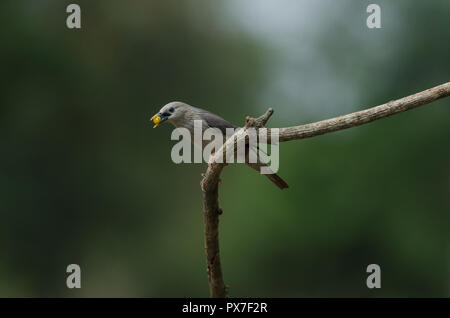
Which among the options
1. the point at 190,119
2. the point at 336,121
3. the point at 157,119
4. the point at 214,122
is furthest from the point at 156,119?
the point at 336,121

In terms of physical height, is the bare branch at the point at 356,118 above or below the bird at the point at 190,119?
below

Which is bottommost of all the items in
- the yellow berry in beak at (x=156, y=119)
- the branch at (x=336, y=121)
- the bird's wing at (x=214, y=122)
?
the branch at (x=336, y=121)

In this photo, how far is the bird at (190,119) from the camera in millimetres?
4355

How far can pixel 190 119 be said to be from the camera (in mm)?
4461

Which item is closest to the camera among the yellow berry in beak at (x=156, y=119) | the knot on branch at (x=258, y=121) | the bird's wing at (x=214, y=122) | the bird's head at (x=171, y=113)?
the knot on branch at (x=258, y=121)

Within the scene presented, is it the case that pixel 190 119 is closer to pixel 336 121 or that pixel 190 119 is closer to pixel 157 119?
pixel 157 119

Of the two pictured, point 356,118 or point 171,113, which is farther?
point 171,113

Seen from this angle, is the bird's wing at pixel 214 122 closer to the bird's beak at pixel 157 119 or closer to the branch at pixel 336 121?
the bird's beak at pixel 157 119

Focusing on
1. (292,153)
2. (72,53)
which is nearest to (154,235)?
(292,153)

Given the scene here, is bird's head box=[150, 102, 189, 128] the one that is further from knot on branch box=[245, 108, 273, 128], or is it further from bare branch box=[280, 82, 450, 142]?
bare branch box=[280, 82, 450, 142]

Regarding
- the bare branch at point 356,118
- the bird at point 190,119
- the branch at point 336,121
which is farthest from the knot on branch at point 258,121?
the bird at point 190,119

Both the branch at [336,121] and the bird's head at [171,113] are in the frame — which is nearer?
the branch at [336,121]

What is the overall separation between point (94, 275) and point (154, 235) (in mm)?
1472

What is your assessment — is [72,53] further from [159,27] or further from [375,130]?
[375,130]
